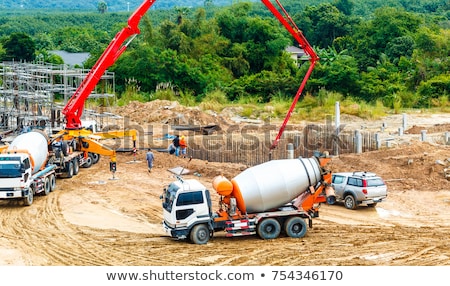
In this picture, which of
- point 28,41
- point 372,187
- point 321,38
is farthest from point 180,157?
point 321,38

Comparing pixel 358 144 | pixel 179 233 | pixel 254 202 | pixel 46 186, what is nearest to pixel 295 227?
pixel 254 202

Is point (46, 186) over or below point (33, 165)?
below

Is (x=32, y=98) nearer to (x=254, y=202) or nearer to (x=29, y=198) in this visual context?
(x=29, y=198)

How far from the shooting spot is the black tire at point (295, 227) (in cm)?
2208

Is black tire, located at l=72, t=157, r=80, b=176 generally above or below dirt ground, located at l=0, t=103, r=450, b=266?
above

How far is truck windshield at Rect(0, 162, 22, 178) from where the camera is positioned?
26.2 metres

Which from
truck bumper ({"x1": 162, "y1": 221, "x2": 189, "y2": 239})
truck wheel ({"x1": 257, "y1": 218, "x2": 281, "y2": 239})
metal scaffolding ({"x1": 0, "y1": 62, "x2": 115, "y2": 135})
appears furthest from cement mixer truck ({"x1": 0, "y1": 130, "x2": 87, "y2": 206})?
truck wheel ({"x1": 257, "y1": 218, "x2": 281, "y2": 239})

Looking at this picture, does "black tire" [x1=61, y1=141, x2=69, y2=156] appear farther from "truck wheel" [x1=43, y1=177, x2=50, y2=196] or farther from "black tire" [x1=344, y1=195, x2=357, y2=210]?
"black tire" [x1=344, y1=195, x2=357, y2=210]

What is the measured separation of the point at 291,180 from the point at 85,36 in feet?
301

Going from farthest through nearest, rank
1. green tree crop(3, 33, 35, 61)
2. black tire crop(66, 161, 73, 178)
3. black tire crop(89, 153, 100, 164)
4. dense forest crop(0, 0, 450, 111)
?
green tree crop(3, 33, 35, 61)
dense forest crop(0, 0, 450, 111)
black tire crop(89, 153, 100, 164)
black tire crop(66, 161, 73, 178)

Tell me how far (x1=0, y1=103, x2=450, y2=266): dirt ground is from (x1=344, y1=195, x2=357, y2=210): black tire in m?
0.28

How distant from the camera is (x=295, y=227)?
2220 cm

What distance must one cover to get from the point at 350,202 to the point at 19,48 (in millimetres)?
58485

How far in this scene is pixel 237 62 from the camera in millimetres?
70375
